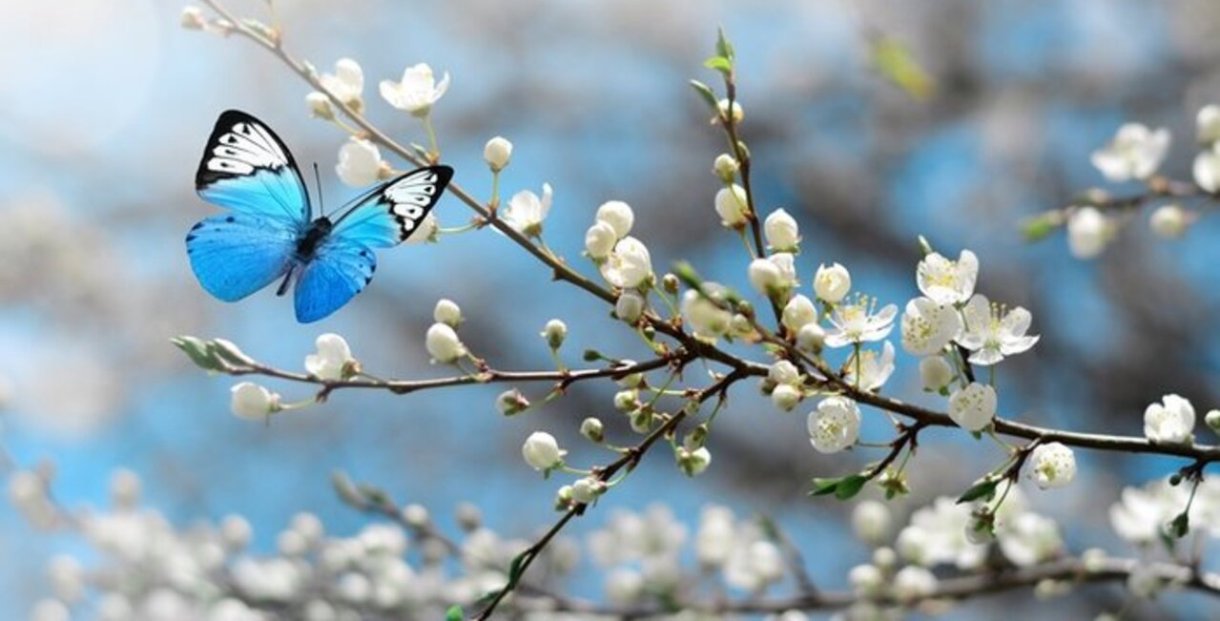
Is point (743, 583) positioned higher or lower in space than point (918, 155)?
lower

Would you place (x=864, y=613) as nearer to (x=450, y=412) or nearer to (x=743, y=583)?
(x=743, y=583)

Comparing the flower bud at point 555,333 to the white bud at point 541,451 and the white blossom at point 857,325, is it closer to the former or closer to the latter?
the white bud at point 541,451

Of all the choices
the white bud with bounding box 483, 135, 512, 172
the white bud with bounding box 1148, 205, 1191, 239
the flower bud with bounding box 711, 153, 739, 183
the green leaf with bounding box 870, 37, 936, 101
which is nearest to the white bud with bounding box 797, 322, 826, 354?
the flower bud with bounding box 711, 153, 739, 183

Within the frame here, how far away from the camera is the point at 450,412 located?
3.71 meters

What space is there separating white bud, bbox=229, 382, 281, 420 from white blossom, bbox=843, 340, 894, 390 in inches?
13.5

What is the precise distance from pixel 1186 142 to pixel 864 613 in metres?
2.29

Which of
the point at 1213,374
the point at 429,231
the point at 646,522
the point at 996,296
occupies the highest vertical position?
the point at 996,296

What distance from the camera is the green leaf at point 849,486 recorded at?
2.31 feet

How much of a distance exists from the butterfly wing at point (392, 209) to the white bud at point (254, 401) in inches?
5.3

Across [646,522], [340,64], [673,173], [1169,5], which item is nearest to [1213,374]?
[1169,5]

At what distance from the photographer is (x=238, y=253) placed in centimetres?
72

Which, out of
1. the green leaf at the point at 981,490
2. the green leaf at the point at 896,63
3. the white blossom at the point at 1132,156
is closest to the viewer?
the green leaf at the point at 981,490

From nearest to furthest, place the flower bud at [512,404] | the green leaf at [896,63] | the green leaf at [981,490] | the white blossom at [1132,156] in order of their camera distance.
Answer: the green leaf at [981,490]
the flower bud at [512,404]
the green leaf at [896,63]
the white blossom at [1132,156]

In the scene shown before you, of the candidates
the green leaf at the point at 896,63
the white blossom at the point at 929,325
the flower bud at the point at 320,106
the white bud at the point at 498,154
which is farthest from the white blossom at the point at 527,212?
the green leaf at the point at 896,63
